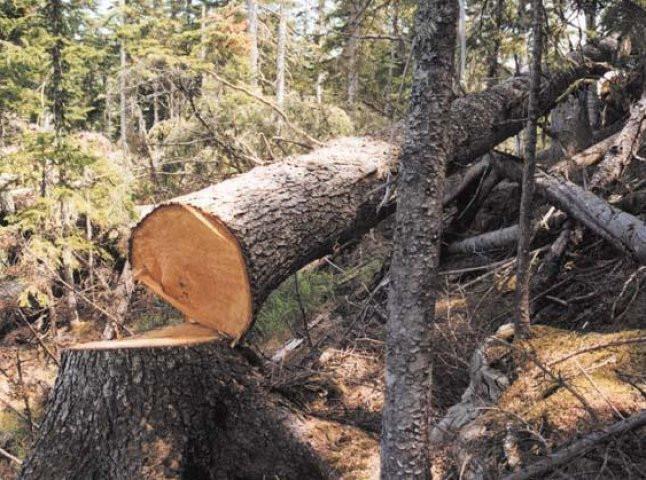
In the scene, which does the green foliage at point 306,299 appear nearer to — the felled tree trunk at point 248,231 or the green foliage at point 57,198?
the felled tree trunk at point 248,231

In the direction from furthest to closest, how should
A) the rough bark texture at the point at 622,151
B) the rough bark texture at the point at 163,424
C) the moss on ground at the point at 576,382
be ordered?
the rough bark texture at the point at 622,151 < the rough bark texture at the point at 163,424 < the moss on ground at the point at 576,382

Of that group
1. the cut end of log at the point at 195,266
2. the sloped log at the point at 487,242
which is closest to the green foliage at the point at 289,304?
the sloped log at the point at 487,242

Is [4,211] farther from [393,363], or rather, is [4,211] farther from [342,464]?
[393,363]

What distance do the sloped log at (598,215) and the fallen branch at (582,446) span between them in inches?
64.7

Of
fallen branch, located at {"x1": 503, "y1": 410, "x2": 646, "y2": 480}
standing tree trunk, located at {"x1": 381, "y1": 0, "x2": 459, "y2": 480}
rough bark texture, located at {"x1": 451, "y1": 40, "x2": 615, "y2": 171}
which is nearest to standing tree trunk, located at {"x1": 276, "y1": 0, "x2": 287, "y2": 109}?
rough bark texture, located at {"x1": 451, "y1": 40, "x2": 615, "y2": 171}

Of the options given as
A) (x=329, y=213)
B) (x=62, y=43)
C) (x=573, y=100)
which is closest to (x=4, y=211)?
(x=62, y=43)

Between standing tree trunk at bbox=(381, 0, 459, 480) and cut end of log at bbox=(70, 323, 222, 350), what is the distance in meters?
1.43

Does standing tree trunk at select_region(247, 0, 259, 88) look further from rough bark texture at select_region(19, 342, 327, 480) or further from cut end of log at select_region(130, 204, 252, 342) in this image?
rough bark texture at select_region(19, 342, 327, 480)

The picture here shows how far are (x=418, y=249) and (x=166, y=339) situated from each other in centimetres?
187

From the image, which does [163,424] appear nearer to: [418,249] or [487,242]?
[418,249]

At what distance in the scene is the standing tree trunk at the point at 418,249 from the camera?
2.47 meters

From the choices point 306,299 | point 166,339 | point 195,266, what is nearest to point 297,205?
point 195,266

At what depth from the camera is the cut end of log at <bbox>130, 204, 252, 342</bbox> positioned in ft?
10.9

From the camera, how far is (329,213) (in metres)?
3.74
